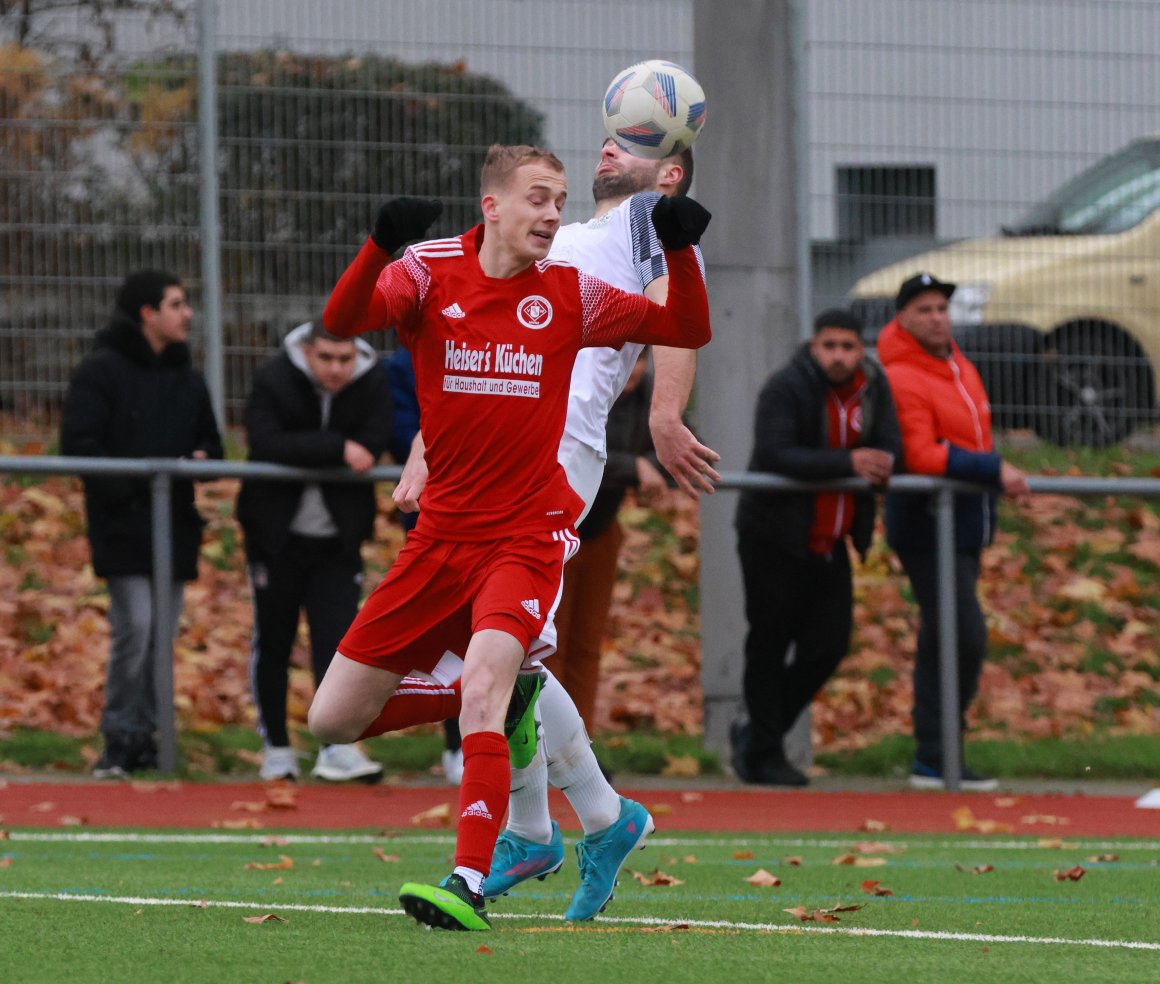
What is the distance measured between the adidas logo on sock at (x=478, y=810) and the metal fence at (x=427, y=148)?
7801 millimetres

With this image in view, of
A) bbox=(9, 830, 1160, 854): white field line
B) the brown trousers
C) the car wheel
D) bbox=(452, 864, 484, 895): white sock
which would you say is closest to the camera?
bbox=(452, 864, 484, 895): white sock

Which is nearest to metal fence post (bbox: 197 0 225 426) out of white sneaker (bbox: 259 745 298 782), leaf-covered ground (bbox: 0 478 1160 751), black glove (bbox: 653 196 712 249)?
leaf-covered ground (bbox: 0 478 1160 751)

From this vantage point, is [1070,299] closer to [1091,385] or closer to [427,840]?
[1091,385]

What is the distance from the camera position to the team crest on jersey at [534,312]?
5680 millimetres

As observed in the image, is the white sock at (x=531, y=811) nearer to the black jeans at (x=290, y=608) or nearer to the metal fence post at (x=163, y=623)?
the black jeans at (x=290, y=608)

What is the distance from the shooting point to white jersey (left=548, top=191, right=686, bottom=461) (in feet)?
20.6

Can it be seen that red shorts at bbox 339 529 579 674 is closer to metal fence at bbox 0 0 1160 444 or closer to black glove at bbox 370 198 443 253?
black glove at bbox 370 198 443 253

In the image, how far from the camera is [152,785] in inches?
381

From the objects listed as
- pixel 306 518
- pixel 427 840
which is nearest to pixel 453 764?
pixel 306 518

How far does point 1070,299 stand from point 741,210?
3170mm

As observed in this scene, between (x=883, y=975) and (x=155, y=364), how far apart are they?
6391 millimetres

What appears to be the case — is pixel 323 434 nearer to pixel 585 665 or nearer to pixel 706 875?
pixel 585 665

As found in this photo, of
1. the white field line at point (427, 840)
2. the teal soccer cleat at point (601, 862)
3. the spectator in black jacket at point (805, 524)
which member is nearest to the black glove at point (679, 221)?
the teal soccer cleat at point (601, 862)

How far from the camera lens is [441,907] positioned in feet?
16.8
